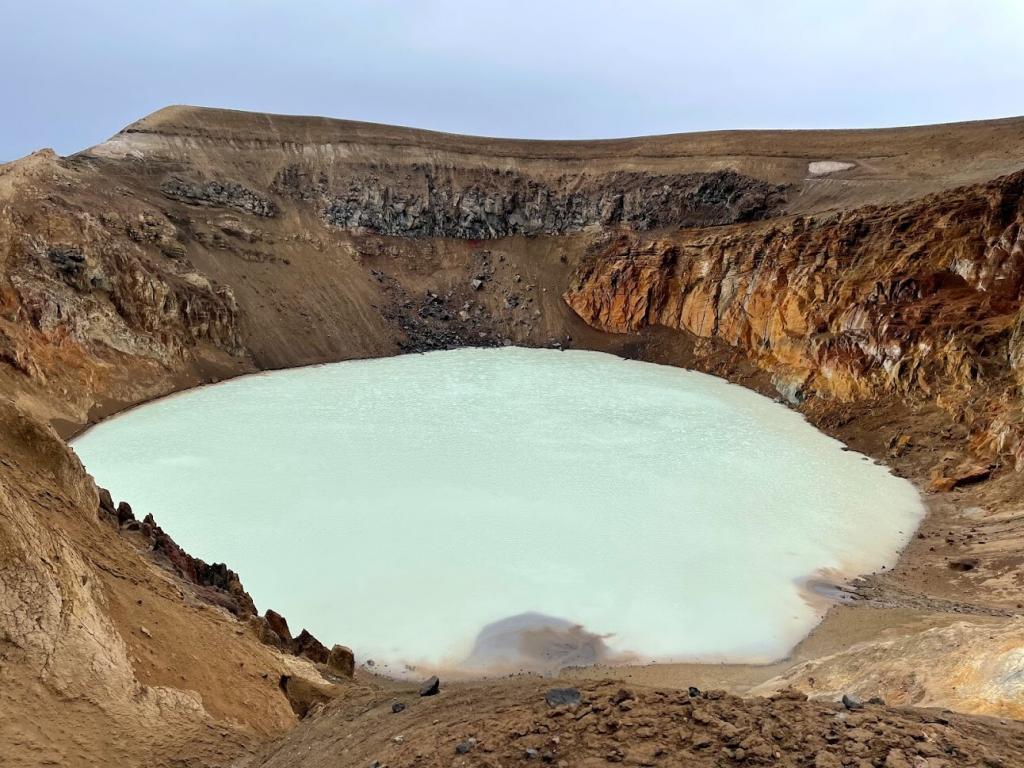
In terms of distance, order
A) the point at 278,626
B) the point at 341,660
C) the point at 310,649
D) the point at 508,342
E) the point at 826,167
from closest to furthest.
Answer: the point at 341,660, the point at 310,649, the point at 278,626, the point at 826,167, the point at 508,342

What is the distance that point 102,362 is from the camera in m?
22.5

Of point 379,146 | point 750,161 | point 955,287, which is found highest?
point 379,146

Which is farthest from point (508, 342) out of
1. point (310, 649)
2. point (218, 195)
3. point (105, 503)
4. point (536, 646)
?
point (310, 649)

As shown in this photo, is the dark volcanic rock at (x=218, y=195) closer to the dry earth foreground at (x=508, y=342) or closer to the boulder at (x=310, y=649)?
the dry earth foreground at (x=508, y=342)

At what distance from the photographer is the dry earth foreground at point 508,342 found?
4.65m

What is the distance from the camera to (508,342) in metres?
34.2

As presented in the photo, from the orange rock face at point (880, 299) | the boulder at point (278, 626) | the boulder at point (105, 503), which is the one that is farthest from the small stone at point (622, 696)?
the orange rock face at point (880, 299)

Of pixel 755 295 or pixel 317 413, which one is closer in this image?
pixel 317 413

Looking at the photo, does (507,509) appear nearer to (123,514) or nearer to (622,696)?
(123,514)

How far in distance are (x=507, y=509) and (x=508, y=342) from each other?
21177mm

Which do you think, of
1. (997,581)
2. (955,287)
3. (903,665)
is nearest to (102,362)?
(903,665)

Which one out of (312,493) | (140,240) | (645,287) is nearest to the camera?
(312,493)

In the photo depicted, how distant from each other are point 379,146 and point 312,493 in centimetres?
3131

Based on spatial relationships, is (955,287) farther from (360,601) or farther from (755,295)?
(360,601)
